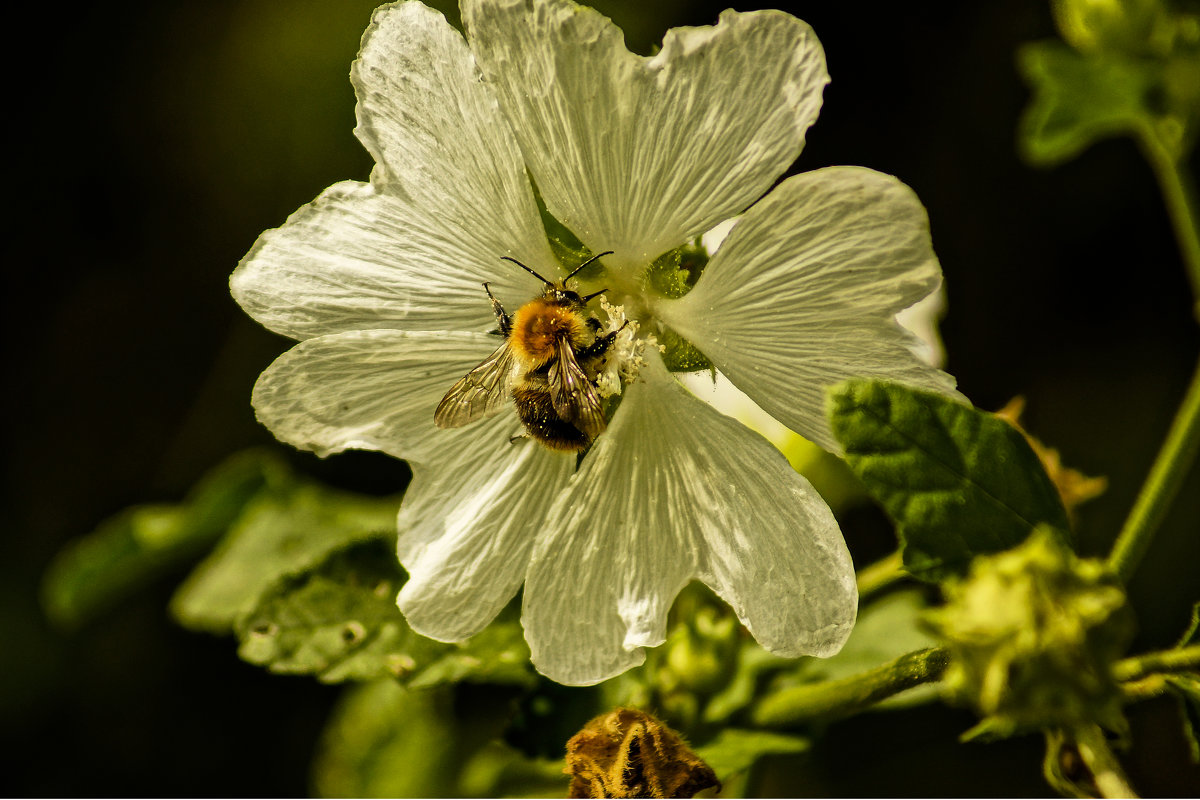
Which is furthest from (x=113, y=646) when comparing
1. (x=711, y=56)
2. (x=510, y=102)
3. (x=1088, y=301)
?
(x=1088, y=301)

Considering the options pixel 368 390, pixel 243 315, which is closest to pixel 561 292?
pixel 368 390

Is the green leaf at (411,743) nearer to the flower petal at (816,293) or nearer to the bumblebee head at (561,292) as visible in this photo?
the bumblebee head at (561,292)

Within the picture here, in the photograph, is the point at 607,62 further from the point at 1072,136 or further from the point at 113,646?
the point at 113,646

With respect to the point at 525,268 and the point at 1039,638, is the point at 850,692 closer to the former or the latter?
the point at 1039,638

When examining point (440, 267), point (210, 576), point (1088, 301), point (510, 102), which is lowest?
point (1088, 301)

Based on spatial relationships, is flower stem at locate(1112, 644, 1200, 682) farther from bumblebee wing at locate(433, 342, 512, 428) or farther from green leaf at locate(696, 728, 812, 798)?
bumblebee wing at locate(433, 342, 512, 428)

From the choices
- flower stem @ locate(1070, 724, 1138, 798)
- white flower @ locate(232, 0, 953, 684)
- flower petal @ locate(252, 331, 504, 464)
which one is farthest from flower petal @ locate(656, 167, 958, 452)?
flower stem @ locate(1070, 724, 1138, 798)
